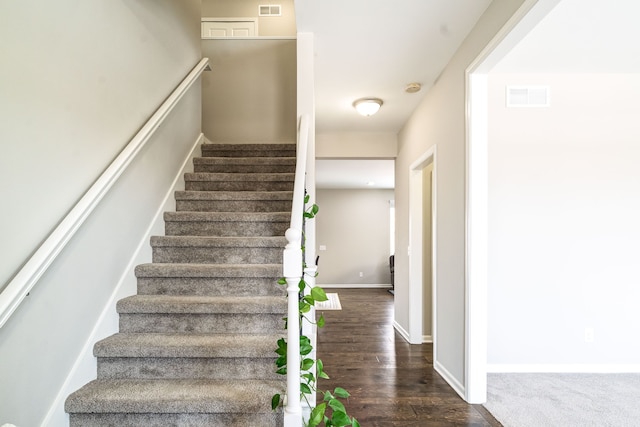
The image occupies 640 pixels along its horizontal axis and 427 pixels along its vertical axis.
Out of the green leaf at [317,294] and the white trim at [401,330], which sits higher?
the green leaf at [317,294]

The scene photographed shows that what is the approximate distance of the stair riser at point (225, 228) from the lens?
2643mm

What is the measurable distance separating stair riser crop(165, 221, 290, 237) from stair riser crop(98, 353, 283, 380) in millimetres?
1006

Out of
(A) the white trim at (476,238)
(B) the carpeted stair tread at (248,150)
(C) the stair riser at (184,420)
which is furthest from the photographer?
(B) the carpeted stair tread at (248,150)

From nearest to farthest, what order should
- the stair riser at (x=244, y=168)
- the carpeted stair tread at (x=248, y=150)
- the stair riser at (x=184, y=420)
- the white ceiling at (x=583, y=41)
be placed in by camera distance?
the stair riser at (x=184, y=420) → the white ceiling at (x=583, y=41) → the stair riser at (x=244, y=168) → the carpeted stair tread at (x=248, y=150)

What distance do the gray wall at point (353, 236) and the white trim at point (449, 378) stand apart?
6035mm

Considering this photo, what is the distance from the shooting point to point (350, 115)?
4316mm

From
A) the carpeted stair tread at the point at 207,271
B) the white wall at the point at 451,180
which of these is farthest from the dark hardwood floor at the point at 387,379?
the carpeted stair tread at the point at 207,271

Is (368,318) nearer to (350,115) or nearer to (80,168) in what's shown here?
(350,115)

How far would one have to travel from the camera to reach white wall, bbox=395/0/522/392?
98.0 inches

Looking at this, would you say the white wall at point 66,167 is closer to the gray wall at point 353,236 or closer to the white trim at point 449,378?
the white trim at point 449,378

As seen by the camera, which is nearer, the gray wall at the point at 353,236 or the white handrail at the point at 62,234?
the white handrail at the point at 62,234

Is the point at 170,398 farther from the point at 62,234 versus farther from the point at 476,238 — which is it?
the point at 476,238

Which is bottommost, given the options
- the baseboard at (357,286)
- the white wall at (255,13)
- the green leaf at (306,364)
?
the baseboard at (357,286)

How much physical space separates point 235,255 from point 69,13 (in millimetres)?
1598
